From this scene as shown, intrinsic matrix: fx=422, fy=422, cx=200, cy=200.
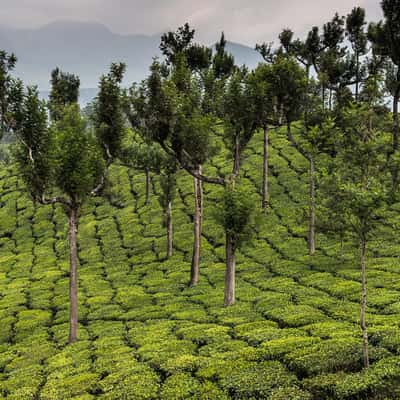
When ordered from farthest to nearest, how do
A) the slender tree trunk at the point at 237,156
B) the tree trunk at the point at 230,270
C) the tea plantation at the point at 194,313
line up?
the slender tree trunk at the point at 237,156, the tree trunk at the point at 230,270, the tea plantation at the point at 194,313

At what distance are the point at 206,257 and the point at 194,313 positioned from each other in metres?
15.0

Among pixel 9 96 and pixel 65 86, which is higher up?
pixel 65 86

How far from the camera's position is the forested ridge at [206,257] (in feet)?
64.3

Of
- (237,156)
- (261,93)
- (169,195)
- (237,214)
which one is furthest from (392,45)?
(237,214)

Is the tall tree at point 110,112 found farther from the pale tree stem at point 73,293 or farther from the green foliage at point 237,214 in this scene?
the green foliage at point 237,214

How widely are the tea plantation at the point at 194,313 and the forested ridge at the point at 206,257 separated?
142mm

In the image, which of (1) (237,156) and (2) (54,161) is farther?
(1) (237,156)

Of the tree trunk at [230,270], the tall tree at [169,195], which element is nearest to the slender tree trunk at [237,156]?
the tree trunk at [230,270]

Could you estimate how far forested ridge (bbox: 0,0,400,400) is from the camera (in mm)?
19609

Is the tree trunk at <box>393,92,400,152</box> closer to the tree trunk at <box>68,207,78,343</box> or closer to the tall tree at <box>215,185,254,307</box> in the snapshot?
the tall tree at <box>215,185,254,307</box>

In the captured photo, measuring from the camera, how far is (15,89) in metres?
29.0

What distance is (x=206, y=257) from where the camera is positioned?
153ft

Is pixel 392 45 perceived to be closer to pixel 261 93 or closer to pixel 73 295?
pixel 261 93

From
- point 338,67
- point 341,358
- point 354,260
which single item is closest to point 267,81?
point 354,260
